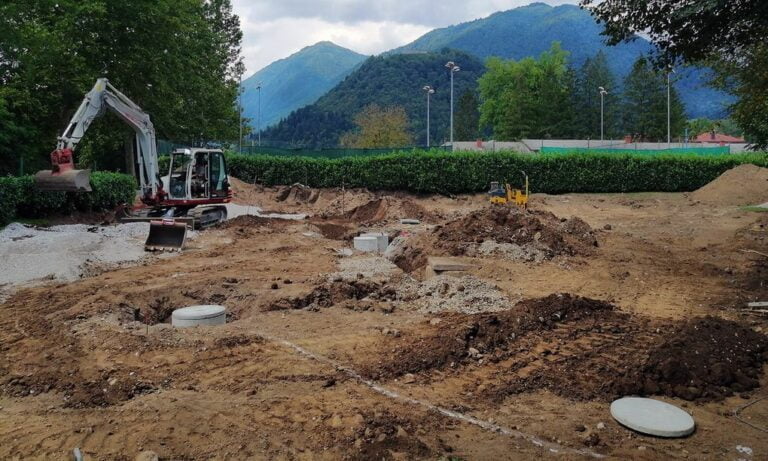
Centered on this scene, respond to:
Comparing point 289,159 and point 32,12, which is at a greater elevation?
point 32,12

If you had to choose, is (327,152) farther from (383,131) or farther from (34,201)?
(383,131)

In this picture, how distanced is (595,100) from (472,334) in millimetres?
81589

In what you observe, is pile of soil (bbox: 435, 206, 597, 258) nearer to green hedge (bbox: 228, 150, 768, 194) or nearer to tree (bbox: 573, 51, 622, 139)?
green hedge (bbox: 228, 150, 768, 194)

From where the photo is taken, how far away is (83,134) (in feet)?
49.0

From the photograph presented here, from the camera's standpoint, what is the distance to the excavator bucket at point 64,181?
1387 cm

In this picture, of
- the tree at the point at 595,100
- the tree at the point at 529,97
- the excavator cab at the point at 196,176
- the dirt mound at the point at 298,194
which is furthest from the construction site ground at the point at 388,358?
the tree at the point at 595,100

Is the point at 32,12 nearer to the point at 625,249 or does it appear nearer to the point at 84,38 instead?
the point at 84,38

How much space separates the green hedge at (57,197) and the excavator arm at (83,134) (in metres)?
1.29

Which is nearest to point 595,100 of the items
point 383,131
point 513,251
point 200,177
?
point 383,131

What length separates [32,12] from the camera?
21.2 metres

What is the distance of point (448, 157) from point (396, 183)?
2765 mm

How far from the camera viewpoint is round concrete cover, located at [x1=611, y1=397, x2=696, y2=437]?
4.66 meters

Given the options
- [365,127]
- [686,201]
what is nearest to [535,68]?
[365,127]

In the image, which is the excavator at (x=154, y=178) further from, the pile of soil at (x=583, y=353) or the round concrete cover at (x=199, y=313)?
the pile of soil at (x=583, y=353)
